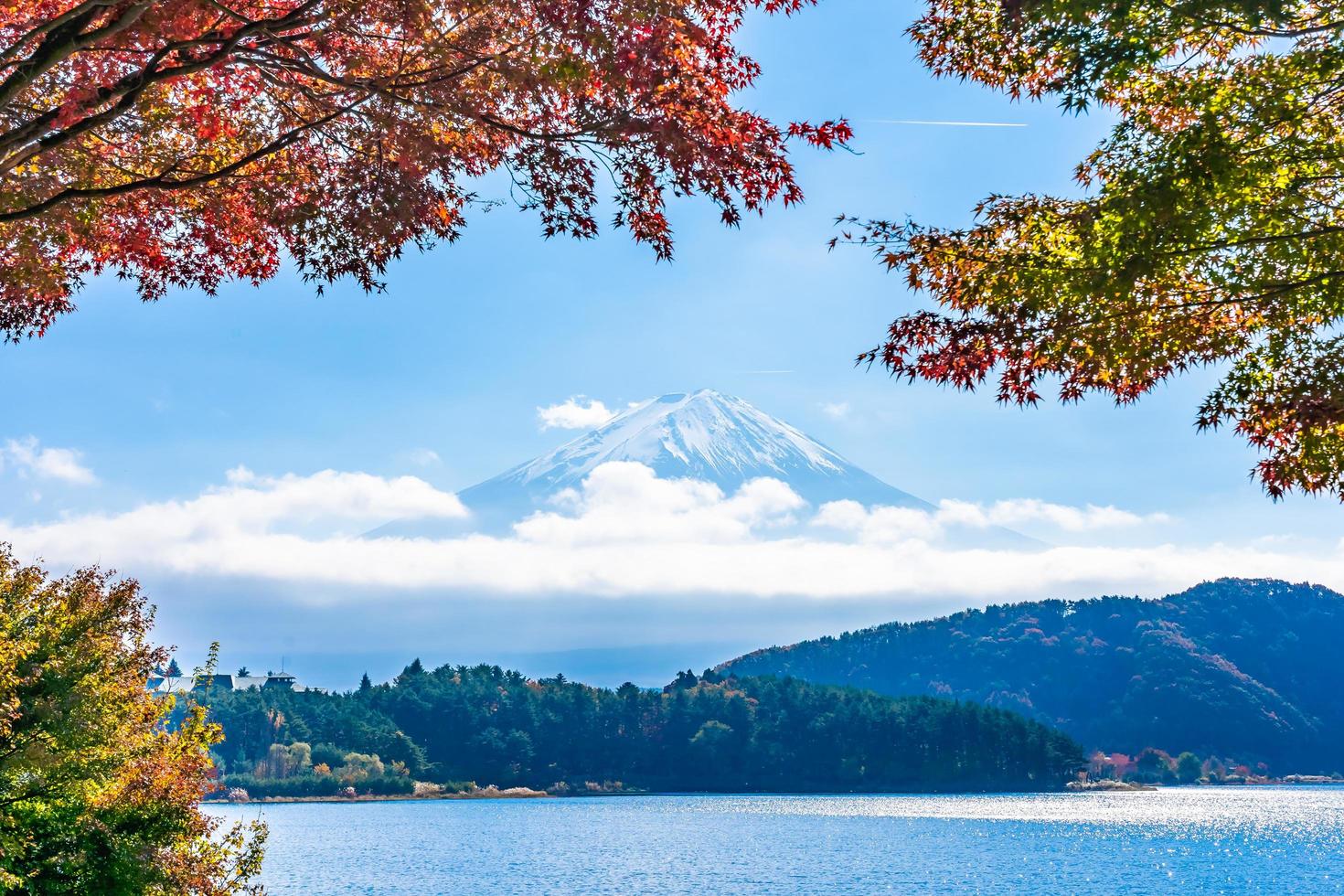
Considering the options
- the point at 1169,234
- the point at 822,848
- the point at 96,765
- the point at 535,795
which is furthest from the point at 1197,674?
the point at 1169,234

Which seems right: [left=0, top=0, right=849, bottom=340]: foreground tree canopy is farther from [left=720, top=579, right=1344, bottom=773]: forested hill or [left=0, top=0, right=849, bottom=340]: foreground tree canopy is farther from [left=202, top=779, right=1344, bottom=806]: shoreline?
[left=720, top=579, right=1344, bottom=773]: forested hill

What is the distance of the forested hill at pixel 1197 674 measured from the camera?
142375mm

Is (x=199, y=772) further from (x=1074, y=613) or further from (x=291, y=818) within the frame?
(x=1074, y=613)

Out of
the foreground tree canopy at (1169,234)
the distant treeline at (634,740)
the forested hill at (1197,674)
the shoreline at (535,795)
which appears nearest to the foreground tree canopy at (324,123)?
the foreground tree canopy at (1169,234)

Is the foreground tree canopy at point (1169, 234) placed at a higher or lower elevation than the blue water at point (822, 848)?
higher

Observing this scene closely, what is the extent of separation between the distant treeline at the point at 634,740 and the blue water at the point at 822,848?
10734mm

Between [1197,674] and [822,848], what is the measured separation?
101576mm

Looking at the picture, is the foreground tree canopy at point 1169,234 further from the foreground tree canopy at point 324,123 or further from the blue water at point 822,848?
the blue water at point 822,848

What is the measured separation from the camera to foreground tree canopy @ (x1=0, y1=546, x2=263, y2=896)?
1423cm

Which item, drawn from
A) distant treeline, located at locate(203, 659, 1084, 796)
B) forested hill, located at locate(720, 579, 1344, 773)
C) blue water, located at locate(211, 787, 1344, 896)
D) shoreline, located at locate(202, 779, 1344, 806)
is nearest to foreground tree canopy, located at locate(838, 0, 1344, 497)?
blue water, located at locate(211, 787, 1344, 896)

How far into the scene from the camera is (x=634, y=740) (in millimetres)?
130625

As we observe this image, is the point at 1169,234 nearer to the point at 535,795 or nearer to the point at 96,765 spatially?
the point at 96,765

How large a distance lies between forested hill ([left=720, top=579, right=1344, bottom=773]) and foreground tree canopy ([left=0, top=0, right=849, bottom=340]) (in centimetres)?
15215

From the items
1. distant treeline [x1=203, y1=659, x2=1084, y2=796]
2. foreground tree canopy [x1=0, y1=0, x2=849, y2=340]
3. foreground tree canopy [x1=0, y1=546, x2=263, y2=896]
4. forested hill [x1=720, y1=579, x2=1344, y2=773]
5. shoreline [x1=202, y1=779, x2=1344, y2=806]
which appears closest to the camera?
foreground tree canopy [x1=0, y1=0, x2=849, y2=340]
